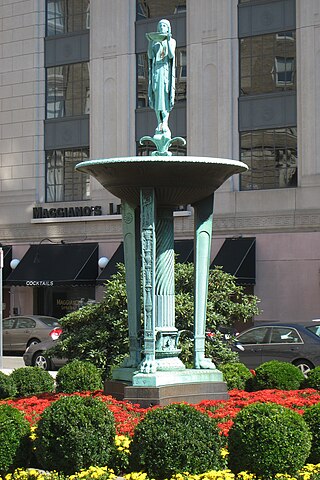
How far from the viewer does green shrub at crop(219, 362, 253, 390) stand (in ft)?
49.1

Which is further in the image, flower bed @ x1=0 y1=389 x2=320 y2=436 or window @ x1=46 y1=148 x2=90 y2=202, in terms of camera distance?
window @ x1=46 y1=148 x2=90 y2=202

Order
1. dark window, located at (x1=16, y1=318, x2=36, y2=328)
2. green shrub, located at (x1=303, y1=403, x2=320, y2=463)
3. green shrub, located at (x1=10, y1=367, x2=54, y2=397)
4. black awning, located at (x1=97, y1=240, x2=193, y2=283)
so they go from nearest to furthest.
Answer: green shrub, located at (x1=303, y1=403, x2=320, y2=463) → green shrub, located at (x1=10, y1=367, x2=54, y2=397) → dark window, located at (x1=16, y1=318, x2=36, y2=328) → black awning, located at (x1=97, y1=240, x2=193, y2=283)

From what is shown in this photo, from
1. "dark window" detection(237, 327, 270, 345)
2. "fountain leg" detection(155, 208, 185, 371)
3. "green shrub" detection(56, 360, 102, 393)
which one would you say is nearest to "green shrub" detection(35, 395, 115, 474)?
"fountain leg" detection(155, 208, 185, 371)

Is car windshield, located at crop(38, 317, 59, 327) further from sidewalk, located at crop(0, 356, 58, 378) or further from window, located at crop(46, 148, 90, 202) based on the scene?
window, located at crop(46, 148, 90, 202)

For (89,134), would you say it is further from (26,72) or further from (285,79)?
(285,79)

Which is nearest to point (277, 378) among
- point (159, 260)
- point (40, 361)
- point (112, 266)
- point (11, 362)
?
point (159, 260)

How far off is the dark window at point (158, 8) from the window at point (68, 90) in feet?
9.49

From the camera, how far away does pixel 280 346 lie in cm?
2138

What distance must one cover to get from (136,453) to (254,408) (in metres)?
1.19

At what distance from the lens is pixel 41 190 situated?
37.4 meters

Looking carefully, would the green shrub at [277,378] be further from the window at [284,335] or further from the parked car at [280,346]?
the window at [284,335]

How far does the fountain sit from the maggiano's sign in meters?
22.6

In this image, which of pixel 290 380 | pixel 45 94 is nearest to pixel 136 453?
pixel 290 380

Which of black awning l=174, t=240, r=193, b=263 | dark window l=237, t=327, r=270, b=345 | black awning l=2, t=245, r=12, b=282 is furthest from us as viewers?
black awning l=2, t=245, r=12, b=282
